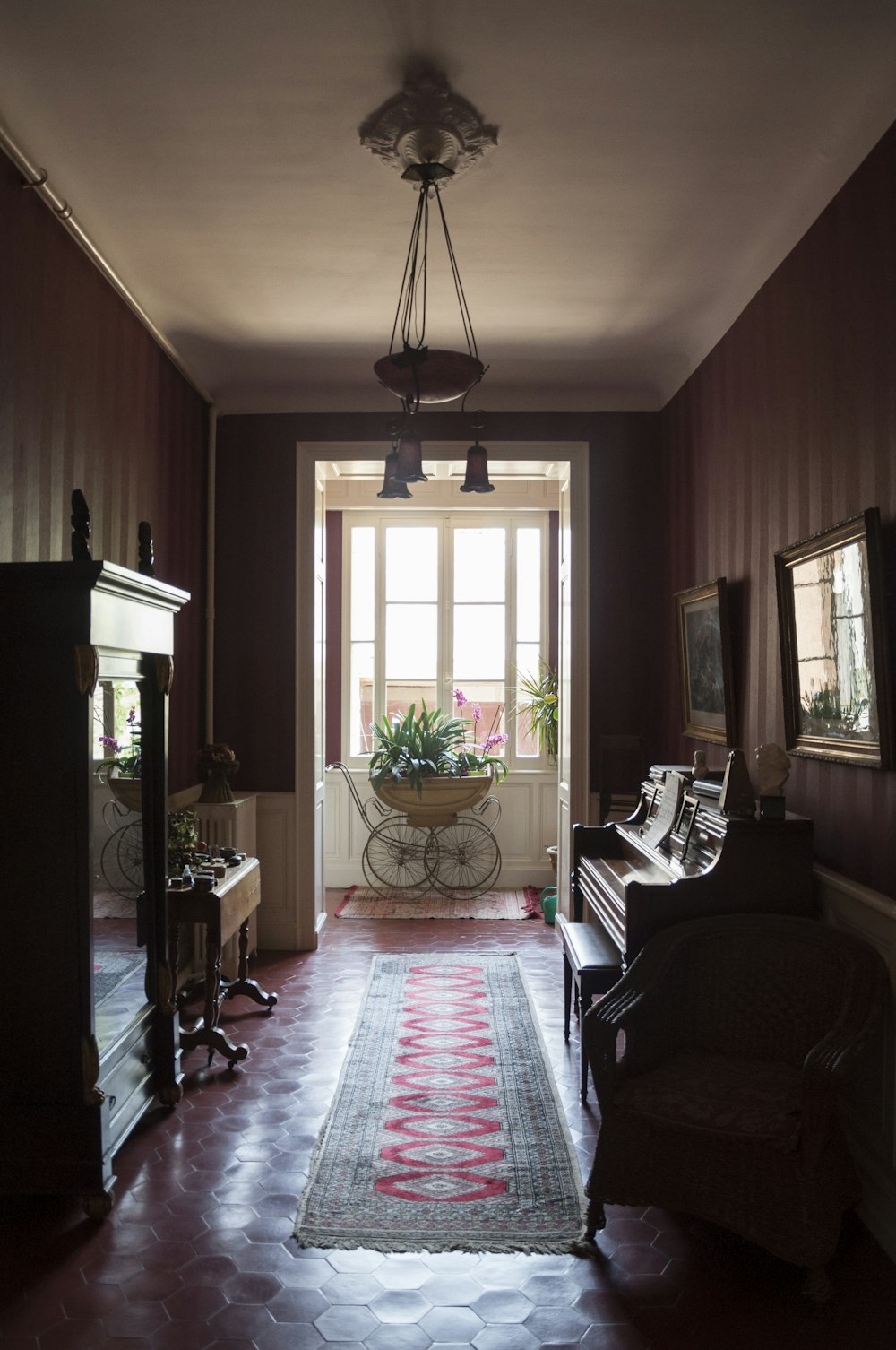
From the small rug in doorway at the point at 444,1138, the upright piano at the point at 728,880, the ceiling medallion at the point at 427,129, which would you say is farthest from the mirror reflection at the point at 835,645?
the ceiling medallion at the point at 427,129

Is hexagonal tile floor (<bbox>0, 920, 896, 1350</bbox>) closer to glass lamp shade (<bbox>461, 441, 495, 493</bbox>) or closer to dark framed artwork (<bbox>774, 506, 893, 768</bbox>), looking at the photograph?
dark framed artwork (<bbox>774, 506, 893, 768</bbox>)

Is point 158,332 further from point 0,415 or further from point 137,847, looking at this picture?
point 137,847

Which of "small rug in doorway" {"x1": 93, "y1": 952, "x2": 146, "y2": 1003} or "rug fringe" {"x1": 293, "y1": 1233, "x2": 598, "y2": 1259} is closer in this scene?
"rug fringe" {"x1": 293, "y1": 1233, "x2": 598, "y2": 1259}

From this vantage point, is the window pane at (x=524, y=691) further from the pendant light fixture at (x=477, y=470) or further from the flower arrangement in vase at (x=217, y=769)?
the pendant light fixture at (x=477, y=470)

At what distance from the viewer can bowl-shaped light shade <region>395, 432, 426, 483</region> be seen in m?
3.95

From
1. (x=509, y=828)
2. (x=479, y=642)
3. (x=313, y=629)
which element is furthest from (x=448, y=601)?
(x=313, y=629)

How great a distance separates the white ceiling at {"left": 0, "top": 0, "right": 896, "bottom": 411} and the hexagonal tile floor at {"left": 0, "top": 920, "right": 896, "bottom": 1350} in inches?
134

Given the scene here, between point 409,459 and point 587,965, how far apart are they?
2120 mm

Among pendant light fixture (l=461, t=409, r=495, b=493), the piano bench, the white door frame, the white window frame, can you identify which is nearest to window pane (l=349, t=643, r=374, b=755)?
the white window frame

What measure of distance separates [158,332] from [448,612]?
12.1 ft

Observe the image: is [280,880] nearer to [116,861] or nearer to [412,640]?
[412,640]

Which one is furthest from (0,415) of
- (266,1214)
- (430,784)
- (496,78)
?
(430,784)

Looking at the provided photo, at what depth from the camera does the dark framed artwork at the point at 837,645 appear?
119 inches

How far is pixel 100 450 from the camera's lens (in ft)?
14.2
